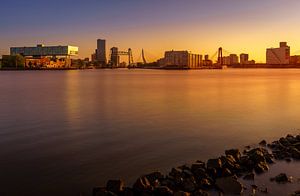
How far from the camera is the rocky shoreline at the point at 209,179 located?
7.61m

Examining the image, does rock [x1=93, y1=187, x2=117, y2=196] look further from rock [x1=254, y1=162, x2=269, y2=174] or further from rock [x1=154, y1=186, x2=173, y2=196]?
rock [x1=254, y1=162, x2=269, y2=174]

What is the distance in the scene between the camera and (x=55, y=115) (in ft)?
63.3

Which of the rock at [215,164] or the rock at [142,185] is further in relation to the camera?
the rock at [215,164]

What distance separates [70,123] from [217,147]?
23.4 feet

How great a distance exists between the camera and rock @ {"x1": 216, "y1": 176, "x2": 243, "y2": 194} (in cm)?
800

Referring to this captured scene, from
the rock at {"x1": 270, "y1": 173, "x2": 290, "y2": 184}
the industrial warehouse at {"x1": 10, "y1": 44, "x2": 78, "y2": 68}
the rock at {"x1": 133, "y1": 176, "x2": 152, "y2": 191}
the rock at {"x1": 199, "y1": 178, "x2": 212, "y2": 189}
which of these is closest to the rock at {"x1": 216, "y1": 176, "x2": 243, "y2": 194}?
the rock at {"x1": 199, "y1": 178, "x2": 212, "y2": 189}

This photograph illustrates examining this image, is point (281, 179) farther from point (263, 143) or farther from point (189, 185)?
point (263, 143)

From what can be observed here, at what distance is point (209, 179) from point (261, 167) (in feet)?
5.85

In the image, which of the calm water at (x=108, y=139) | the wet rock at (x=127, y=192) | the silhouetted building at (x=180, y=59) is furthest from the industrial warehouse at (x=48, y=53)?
the wet rock at (x=127, y=192)

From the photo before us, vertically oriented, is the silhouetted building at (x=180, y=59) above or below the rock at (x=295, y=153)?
above

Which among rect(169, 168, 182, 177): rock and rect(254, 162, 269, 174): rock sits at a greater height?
rect(169, 168, 182, 177): rock

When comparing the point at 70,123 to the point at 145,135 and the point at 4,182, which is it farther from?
the point at 4,182

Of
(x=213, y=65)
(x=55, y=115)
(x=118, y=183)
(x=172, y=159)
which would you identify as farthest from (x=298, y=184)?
(x=213, y=65)

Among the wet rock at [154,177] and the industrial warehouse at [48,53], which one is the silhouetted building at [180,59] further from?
the wet rock at [154,177]
